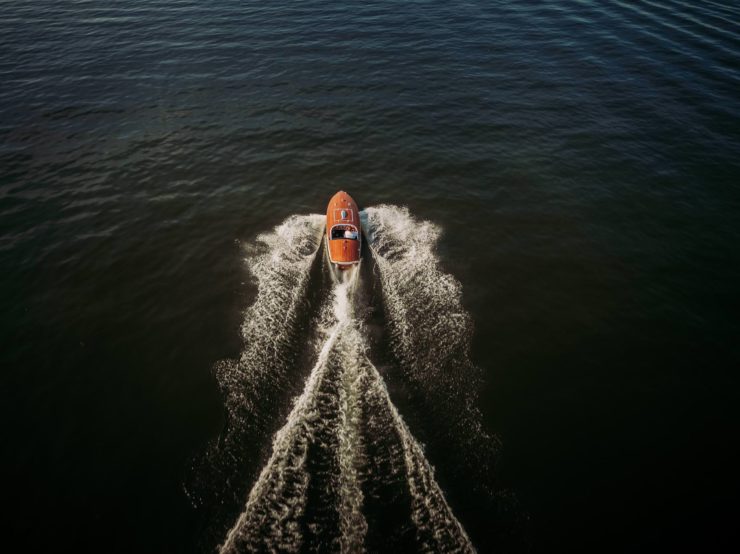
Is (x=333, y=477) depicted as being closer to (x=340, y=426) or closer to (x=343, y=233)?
(x=340, y=426)

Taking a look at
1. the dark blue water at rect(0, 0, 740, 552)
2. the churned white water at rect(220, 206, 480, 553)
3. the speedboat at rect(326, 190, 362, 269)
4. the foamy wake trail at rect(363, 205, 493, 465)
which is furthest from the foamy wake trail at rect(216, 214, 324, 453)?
the foamy wake trail at rect(363, 205, 493, 465)

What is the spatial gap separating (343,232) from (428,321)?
770cm

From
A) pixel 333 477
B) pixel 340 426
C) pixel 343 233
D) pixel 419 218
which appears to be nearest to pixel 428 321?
pixel 340 426

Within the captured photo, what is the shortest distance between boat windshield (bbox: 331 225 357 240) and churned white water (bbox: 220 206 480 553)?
2162 millimetres

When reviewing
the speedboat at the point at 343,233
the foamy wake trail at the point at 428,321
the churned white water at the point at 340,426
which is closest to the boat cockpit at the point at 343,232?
the speedboat at the point at 343,233

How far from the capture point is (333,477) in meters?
14.7

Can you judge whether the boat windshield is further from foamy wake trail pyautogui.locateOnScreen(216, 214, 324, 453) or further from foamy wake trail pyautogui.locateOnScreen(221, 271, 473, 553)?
foamy wake trail pyautogui.locateOnScreen(221, 271, 473, 553)

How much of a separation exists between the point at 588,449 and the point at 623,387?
12.6ft

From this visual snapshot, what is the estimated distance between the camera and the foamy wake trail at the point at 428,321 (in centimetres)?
1697

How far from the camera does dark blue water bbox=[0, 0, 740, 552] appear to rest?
1493 centimetres

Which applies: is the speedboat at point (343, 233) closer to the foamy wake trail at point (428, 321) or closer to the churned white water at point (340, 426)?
the churned white water at point (340, 426)

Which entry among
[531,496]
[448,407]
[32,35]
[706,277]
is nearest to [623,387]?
[531,496]

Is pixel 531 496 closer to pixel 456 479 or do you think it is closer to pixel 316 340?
pixel 456 479

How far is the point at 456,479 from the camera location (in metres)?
14.9
